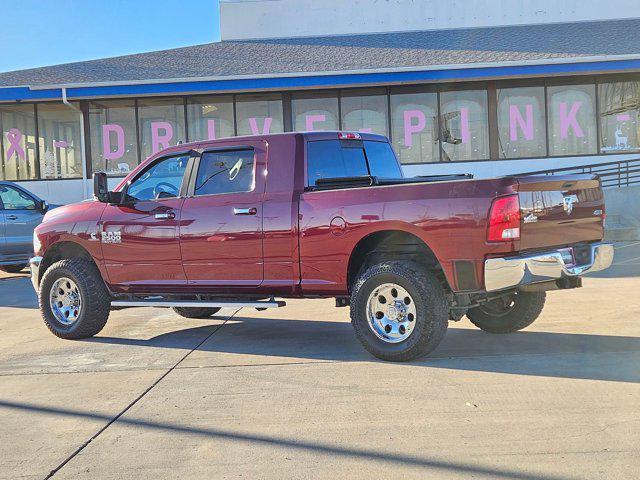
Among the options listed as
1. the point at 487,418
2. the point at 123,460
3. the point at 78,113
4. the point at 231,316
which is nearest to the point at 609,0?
the point at 78,113

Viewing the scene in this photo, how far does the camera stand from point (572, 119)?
61.5 ft

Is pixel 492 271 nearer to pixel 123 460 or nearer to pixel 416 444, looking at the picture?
pixel 416 444

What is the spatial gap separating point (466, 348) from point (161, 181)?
140 inches

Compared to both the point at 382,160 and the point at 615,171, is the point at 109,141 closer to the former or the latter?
the point at 382,160

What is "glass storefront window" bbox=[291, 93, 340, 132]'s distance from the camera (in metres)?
18.9

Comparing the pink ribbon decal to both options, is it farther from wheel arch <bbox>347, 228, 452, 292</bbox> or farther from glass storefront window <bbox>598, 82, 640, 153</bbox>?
glass storefront window <bbox>598, 82, 640, 153</bbox>

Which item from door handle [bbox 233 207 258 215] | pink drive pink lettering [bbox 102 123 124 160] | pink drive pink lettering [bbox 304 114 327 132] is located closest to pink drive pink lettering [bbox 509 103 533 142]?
pink drive pink lettering [bbox 304 114 327 132]

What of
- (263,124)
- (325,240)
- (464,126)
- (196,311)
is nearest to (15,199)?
(196,311)

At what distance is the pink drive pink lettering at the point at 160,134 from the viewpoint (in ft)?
63.5

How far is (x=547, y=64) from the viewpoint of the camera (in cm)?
1656

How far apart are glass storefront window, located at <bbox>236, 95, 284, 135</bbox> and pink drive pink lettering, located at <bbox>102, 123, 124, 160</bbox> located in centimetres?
364

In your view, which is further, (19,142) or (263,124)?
(19,142)

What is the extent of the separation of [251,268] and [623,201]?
14.3 m

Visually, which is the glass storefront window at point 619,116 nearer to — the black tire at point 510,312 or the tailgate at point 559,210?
the black tire at point 510,312
